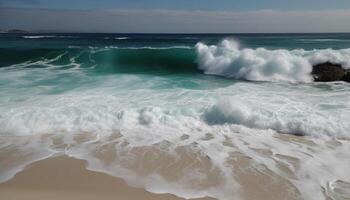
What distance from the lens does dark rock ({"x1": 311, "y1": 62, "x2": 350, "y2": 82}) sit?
1177cm

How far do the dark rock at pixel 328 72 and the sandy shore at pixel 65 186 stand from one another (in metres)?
10.1

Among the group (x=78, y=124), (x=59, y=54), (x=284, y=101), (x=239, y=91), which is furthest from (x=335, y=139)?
(x=59, y=54)

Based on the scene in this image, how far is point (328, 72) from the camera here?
1210cm

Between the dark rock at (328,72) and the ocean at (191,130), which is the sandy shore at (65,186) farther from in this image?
the dark rock at (328,72)

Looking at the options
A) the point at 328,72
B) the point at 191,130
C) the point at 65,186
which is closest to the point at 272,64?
the point at 328,72

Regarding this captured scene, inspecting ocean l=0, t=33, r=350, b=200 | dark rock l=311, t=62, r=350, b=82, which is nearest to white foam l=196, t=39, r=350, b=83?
ocean l=0, t=33, r=350, b=200

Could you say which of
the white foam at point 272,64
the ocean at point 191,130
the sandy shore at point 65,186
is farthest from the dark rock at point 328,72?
the sandy shore at point 65,186

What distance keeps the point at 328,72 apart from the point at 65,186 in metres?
11.2

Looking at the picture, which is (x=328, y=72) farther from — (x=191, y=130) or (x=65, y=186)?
(x=65, y=186)

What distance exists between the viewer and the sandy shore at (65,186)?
12.4 feet

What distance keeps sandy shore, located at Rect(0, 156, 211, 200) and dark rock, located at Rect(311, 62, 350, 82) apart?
33.2 feet

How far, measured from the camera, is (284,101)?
827 centimetres

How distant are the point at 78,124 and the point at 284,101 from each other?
17.4ft

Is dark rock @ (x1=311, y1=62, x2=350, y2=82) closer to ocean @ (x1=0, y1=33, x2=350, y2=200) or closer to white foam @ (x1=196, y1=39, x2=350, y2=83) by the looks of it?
white foam @ (x1=196, y1=39, x2=350, y2=83)
